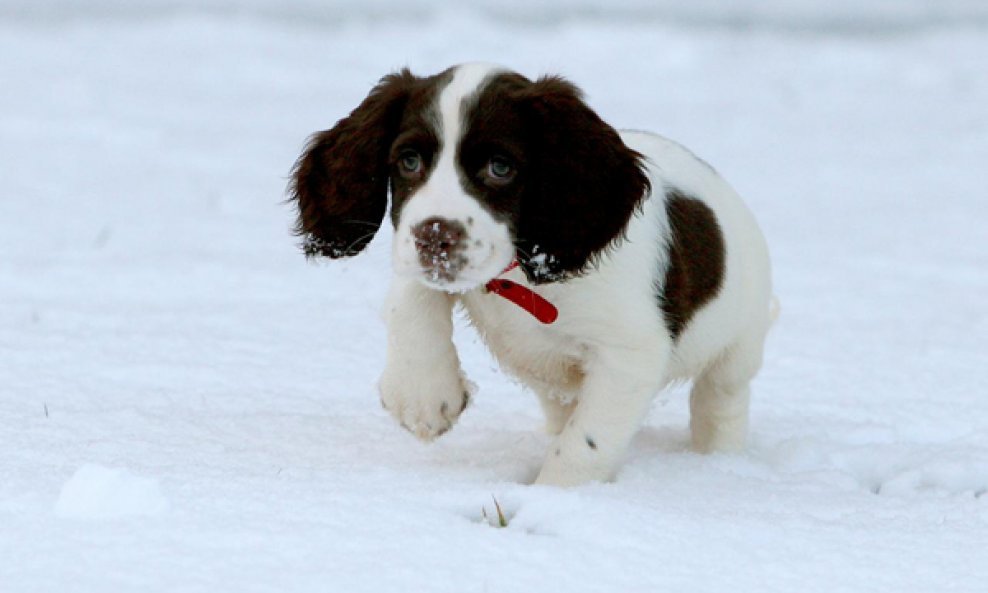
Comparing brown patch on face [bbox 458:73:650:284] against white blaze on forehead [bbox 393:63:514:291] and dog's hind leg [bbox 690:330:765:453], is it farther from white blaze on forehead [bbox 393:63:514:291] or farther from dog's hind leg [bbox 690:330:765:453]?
dog's hind leg [bbox 690:330:765:453]

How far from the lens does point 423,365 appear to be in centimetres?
341

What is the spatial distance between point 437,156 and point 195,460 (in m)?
0.89

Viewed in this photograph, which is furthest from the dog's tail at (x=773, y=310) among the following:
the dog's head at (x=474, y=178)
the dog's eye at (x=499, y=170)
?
the dog's eye at (x=499, y=170)

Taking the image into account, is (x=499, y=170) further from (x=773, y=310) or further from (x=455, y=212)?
(x=773, y=310)

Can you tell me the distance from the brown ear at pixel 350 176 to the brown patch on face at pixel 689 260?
0.75 metres

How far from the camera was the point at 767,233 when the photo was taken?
8.08m

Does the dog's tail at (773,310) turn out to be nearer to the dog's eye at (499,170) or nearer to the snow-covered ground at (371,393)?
the snow-covered ground at (371,393)

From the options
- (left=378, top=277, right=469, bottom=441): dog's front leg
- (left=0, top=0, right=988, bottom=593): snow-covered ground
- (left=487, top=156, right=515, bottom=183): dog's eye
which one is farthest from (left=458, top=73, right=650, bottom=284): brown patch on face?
(left=0, top=0, right=988, bottom=593): snow-covered ground

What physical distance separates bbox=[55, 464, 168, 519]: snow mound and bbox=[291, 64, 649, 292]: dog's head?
70 centimetres

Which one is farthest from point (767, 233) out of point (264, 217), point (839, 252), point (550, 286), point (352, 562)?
point (352, 562)

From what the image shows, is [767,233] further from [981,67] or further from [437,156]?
[981,67]

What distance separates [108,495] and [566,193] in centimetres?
122

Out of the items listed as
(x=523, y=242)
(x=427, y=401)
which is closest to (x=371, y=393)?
(x=427, y=401)

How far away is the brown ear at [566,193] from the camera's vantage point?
323cm
